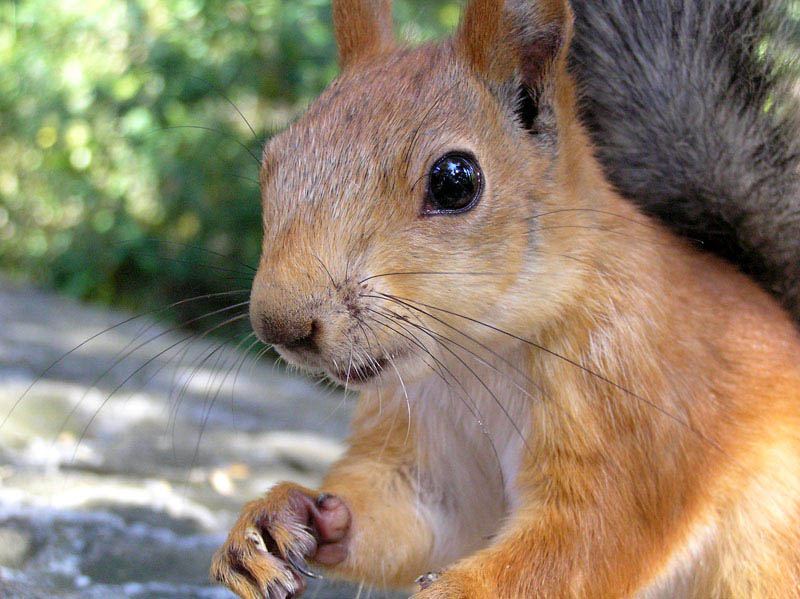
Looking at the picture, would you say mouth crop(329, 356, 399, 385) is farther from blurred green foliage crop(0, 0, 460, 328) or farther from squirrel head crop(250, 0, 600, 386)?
blurred green foliage crop(0, 0, 460, 328)

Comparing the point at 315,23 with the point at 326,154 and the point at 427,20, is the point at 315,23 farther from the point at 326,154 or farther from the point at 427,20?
the point at 326,154

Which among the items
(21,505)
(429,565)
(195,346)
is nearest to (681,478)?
(429,565)

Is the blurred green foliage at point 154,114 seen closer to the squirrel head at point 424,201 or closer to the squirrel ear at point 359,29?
the squirrel ear at point 359,29

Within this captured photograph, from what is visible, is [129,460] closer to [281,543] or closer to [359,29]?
[281,543]

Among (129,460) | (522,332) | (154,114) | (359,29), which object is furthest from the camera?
(154,114)

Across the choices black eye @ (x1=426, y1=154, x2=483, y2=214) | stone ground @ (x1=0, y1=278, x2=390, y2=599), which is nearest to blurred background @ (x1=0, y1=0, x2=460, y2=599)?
stone ground @ (x1=0, y1=278, x2=390, y2=599)

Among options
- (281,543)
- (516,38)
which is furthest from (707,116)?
(281,543)
